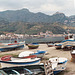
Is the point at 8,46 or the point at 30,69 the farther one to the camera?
the point at 8,46

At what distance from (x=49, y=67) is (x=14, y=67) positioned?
3.66 meters

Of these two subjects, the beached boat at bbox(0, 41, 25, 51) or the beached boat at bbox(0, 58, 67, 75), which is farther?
the beached boat at bbox(0, 41, 25, 51)

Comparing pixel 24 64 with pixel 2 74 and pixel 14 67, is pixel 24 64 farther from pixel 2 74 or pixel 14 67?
pixel 2 74

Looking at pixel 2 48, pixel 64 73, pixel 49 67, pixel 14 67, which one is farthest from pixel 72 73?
pixel 2 48

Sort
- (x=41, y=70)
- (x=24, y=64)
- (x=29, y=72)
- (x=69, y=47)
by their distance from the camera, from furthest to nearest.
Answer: (x=69, y=47)
(x=24, y=64)
(x=41, y=70)
(x=29, y=72)

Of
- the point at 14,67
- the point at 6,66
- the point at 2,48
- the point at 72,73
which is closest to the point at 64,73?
the point at 72,73

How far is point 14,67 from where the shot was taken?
40.3 ft

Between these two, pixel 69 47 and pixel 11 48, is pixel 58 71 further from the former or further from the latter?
pixel 11 48

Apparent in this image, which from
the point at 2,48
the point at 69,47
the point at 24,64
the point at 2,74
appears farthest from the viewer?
the point at 2,48

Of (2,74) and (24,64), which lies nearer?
(2,74)

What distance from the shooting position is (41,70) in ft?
40.3

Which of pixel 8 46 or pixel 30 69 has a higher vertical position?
pixel 8 46

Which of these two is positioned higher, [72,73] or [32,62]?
[32,62]

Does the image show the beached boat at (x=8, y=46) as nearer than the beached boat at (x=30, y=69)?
No
